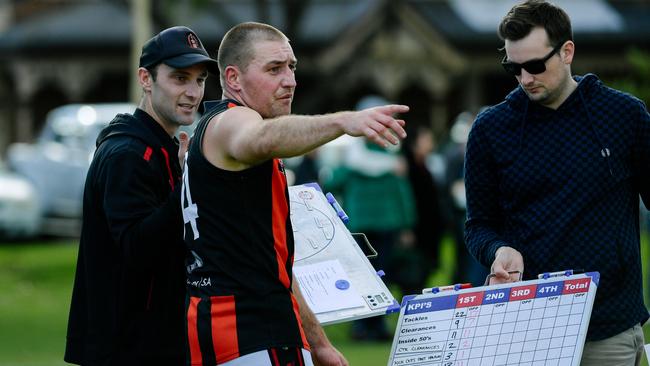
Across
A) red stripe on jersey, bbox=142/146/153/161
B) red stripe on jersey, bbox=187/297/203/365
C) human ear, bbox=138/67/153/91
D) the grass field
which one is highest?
human ear, bbox=138/67/153/91

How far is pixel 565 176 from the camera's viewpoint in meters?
5.53

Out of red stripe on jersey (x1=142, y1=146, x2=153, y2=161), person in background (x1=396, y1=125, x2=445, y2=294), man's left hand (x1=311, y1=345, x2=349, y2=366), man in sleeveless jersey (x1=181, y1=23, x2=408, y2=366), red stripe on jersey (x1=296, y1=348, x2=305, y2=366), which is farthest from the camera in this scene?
person in background (x1=396, y1=125, x2=445, y2=294)

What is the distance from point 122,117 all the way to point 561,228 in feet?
6.49

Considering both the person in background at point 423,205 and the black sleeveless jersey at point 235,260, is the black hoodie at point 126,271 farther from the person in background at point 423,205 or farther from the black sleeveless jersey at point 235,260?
the person in background at point 423,205

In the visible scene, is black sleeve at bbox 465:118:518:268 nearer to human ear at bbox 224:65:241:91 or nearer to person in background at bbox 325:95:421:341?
human ear at bbox 224:65:241:91

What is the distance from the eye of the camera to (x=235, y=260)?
16.4ft

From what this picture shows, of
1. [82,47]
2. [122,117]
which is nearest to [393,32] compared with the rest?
[82,47]

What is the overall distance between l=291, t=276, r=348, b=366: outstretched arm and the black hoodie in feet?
1.95

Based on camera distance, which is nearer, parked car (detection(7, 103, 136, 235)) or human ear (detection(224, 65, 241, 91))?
human ear (detection(224, 65, 241, 91))

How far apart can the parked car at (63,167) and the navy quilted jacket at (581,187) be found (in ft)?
65.8

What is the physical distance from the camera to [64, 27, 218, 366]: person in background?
18.2ft

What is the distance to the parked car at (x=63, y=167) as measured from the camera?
83.1 ft

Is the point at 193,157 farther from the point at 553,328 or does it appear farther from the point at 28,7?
the point at 28,7

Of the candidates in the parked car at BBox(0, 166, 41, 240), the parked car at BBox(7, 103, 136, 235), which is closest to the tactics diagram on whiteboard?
the parked car at BBox(0, 166, 41, 240)
